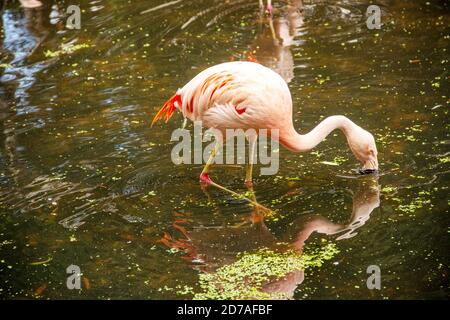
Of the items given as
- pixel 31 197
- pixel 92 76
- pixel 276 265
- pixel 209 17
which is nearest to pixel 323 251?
pixel 276 265

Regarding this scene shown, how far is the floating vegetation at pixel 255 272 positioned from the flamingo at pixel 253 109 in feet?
3.11

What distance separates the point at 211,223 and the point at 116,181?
1.01 m

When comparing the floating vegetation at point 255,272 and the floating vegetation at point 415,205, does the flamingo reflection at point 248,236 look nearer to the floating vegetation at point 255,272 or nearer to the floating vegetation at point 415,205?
the floating vegetation at point 255,272

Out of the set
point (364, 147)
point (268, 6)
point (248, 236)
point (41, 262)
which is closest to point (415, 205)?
point (364, 147)

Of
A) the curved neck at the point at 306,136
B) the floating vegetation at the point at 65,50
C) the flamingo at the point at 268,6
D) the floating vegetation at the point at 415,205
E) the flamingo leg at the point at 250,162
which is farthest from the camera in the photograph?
the flamingo at the point at 268,6

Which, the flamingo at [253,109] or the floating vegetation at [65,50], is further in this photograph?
the floating vegetation at [65,50]

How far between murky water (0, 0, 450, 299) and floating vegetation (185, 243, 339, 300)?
1 cm

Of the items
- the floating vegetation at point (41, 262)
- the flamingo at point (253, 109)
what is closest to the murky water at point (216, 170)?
the floating vegetation at point (41, 262)

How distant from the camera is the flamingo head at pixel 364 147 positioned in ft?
18.3

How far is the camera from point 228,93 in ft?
17.9

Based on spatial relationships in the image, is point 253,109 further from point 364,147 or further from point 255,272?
point 255,272

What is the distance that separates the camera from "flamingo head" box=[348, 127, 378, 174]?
5574 millimetres

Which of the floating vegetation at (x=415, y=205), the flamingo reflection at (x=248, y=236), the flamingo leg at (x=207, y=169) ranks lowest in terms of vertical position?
the flamingo reflection at (x=248, y=236)

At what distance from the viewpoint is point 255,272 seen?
185 inches
